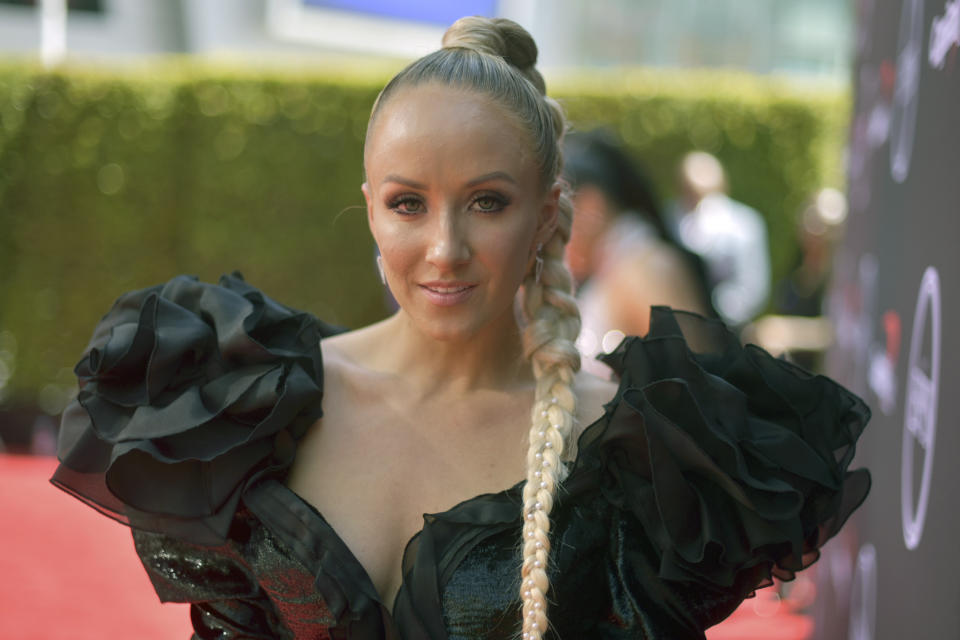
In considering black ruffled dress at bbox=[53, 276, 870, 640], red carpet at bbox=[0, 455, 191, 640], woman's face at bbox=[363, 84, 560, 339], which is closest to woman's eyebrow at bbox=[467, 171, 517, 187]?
woman's face at bbox=[363, 84, 560, 339]

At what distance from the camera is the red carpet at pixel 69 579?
430cm

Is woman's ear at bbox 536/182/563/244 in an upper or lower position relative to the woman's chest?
upper

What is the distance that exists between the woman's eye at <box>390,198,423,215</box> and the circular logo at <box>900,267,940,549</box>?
1022 mm

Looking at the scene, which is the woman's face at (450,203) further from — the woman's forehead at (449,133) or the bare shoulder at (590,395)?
the bare shoulder at (590,395)

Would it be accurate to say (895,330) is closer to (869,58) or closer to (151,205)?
(869,58)

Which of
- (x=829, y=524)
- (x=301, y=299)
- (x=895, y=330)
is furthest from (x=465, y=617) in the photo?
(x=301, y=299)

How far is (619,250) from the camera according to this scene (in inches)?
143

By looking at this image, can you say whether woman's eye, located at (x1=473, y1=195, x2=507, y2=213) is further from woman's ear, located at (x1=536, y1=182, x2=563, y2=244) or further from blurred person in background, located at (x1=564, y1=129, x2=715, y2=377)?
blurred person in background, located at (x1=564, y1=129, x2=715, y2=377)

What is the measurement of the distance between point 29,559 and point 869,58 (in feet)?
15.1

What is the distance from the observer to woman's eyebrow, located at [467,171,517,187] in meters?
1.70

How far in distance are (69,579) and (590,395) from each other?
12.6 feet

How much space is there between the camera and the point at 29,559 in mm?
5031

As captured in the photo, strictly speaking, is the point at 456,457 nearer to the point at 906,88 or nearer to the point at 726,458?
the point at 726,458

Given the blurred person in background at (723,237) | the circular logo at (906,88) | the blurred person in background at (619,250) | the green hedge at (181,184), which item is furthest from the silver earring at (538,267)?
the green hedge at (181,184)
